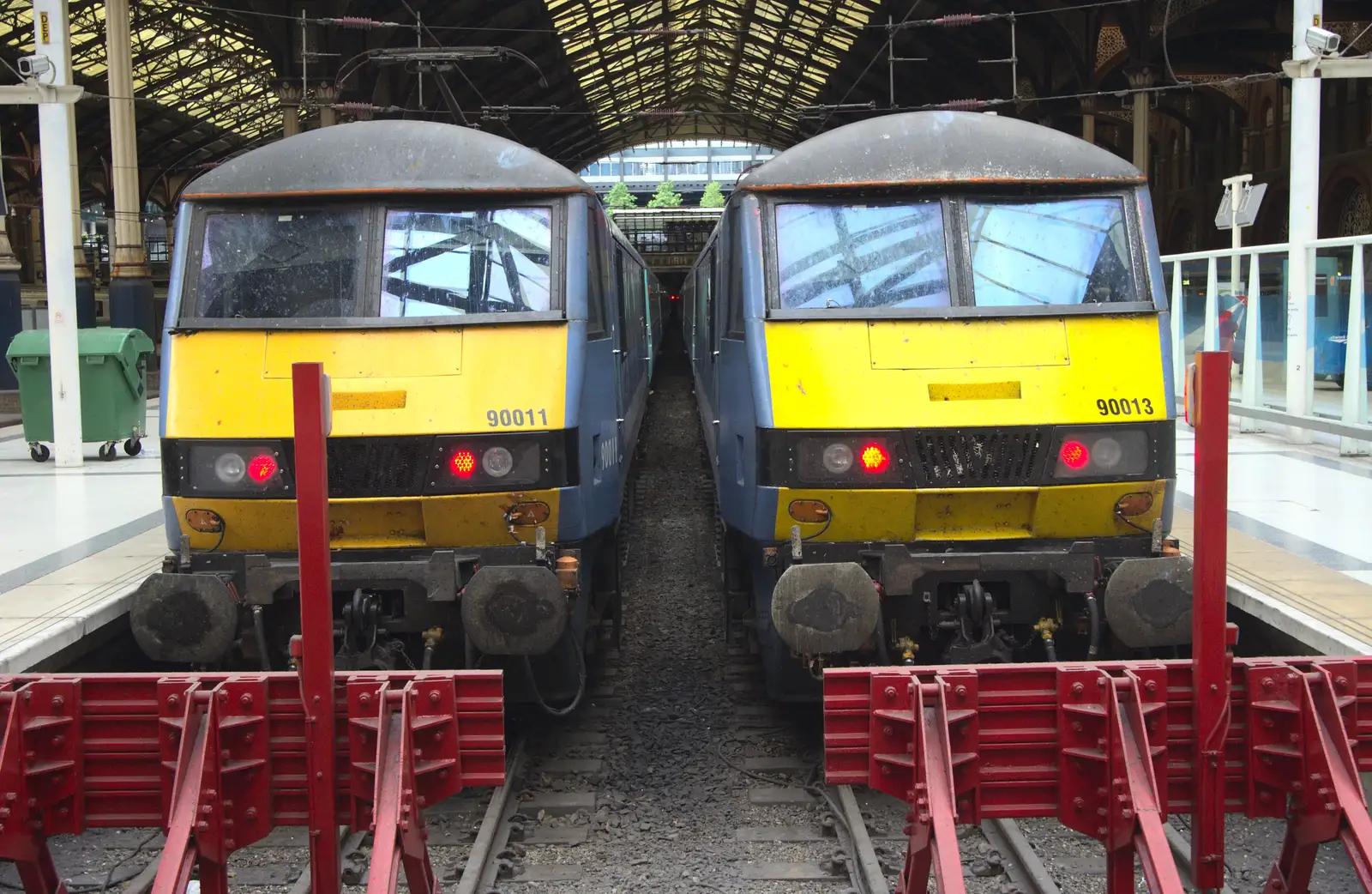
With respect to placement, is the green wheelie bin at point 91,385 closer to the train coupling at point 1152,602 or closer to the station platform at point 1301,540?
the station platform at point 1301,540

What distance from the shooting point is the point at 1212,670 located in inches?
154

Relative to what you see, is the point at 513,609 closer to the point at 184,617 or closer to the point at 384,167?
the point at 184,617

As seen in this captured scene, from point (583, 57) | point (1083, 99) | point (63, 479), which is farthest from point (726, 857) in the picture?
point (583, 57)

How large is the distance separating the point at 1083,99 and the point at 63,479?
83.1ft

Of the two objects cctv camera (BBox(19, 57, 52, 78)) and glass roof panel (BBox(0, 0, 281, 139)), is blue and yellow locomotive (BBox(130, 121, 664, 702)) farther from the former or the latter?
glass roof panel (BBox(0, 0, 281, 139))

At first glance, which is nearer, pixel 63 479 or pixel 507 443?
pixel 507 443

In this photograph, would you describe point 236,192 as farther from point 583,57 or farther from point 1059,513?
point 583,57

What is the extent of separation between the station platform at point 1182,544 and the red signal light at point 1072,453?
126 cm

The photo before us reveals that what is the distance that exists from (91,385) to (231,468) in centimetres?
800

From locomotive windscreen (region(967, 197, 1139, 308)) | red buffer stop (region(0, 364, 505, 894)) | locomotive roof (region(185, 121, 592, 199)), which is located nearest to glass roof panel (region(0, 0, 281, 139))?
locomotive roof (region(185, 121, 592, 199))

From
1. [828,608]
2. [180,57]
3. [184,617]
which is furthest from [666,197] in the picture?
[828,608]

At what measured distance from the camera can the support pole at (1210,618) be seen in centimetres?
364

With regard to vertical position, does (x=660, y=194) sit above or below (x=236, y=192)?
above

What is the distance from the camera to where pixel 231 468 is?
546 cm
